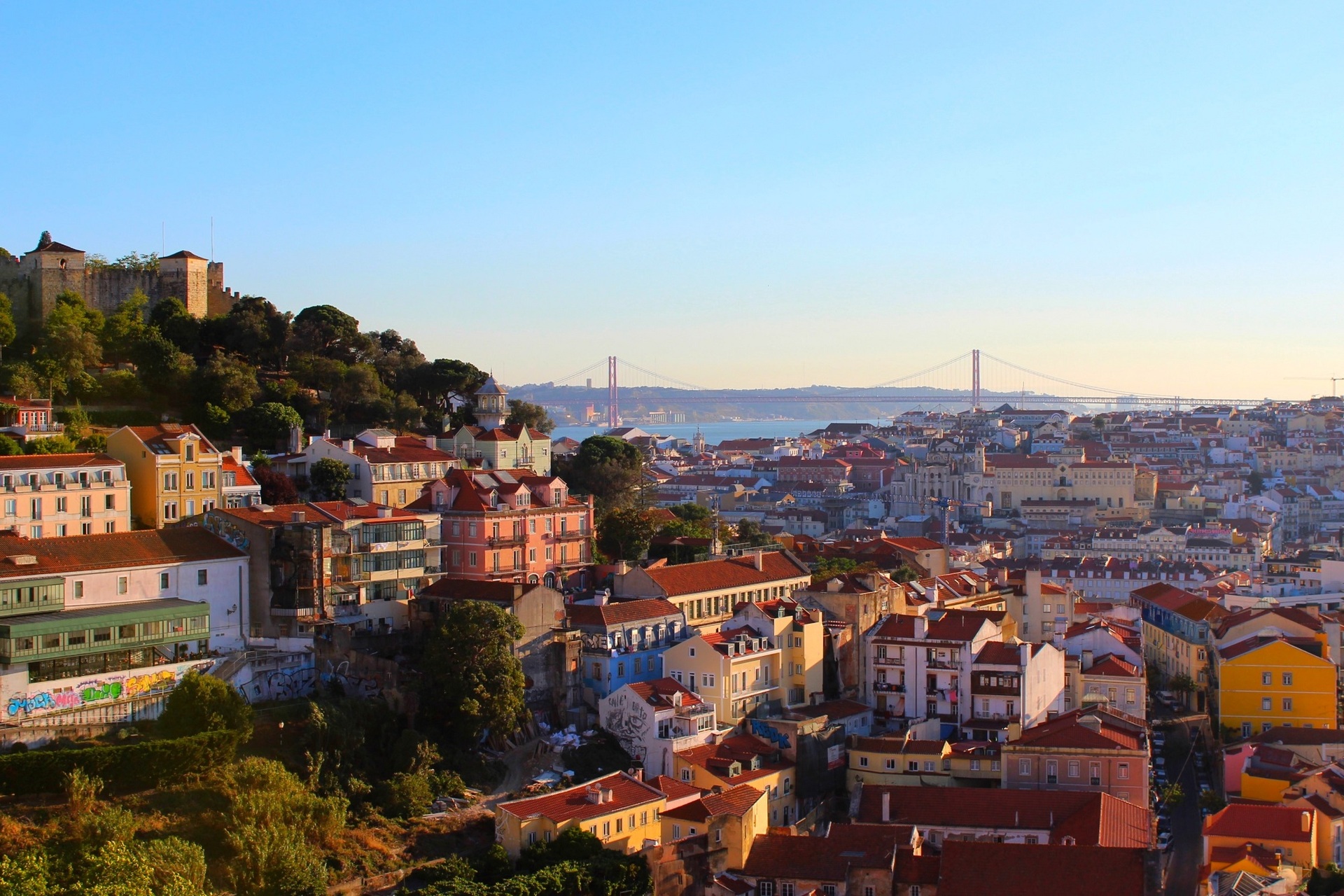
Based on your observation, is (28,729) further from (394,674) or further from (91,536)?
(394,674)

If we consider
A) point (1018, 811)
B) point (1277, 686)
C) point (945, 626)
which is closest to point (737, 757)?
point (1018, 811)

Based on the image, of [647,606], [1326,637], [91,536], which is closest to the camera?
[91,536]

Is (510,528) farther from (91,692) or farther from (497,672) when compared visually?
(91,692)

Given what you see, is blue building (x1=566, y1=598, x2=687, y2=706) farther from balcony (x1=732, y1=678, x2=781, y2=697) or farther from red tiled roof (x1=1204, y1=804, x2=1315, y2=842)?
red tiled roof (x1=1204, y1=804, x2=1315, y2=842)

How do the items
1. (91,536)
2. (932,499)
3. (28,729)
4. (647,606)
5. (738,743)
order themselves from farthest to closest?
(932,499), (647,606), (738,743), (91,536), (28,729)

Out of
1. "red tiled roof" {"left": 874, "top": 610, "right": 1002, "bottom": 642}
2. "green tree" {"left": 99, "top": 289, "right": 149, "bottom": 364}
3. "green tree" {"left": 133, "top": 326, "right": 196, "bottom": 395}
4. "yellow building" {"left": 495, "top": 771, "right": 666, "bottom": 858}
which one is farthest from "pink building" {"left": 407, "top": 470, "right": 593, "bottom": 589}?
"green tree" {"left": 99, "top": 289, "right": 149, "bottom": 364}

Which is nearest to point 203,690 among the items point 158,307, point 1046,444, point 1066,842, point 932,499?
point 1066,842
